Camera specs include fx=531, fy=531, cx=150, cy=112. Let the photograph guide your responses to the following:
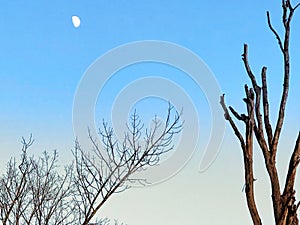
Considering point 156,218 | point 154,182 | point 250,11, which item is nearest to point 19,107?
point 156,218

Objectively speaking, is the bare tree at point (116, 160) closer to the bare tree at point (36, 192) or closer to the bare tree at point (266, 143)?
the bare tree at point (36, 192)

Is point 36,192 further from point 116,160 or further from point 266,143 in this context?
point 266,143

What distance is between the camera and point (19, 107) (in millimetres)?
6227

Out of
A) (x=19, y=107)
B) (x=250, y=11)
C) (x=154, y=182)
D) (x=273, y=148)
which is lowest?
(x=273, y=148)

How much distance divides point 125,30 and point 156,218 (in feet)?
6.98

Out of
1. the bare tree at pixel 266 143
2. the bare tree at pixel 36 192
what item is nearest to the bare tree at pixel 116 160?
the bare tree at pixel 36 192

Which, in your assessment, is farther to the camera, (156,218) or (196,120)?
(156,218)

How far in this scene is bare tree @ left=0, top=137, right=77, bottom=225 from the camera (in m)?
4.55

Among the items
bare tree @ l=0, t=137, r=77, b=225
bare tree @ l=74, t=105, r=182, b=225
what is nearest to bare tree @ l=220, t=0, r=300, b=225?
bare tree @ l=74, t=105, r=182, b=225

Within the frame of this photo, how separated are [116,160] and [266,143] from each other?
6.80 feet

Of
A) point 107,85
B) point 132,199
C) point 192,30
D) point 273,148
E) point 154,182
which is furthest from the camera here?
point 132,199

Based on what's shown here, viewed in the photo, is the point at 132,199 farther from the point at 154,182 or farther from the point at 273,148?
the point at 273,148

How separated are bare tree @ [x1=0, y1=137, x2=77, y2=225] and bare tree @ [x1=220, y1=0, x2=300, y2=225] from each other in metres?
2.46

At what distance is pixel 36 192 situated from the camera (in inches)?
186
